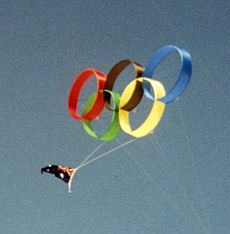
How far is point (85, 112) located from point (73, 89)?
456mm

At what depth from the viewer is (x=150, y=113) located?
1077 centimetres

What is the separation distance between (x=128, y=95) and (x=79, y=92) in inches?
45.3

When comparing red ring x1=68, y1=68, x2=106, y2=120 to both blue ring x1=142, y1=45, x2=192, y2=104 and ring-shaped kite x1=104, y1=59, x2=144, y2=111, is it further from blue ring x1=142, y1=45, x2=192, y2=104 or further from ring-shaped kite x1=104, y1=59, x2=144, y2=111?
blue ring x1=142, y1=45, x2=192, y2=104

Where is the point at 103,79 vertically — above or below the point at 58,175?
above

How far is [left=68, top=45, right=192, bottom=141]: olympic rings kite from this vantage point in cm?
1035

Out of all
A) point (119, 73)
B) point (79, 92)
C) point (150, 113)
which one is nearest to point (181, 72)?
point (150, 113)

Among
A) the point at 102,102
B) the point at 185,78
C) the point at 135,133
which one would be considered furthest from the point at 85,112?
the point at 185,78

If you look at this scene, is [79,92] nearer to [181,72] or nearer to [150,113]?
[150,113]

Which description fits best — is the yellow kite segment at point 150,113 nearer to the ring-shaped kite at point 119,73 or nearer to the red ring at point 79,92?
the ring-shaped kite at point 119,73

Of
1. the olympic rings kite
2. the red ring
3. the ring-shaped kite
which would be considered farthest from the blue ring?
the red ring

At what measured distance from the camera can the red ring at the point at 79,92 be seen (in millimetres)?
11359

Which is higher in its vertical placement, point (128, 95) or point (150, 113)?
point (128, 95)

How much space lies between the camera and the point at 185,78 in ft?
33.9

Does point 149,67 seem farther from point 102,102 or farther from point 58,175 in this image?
point 58,175
